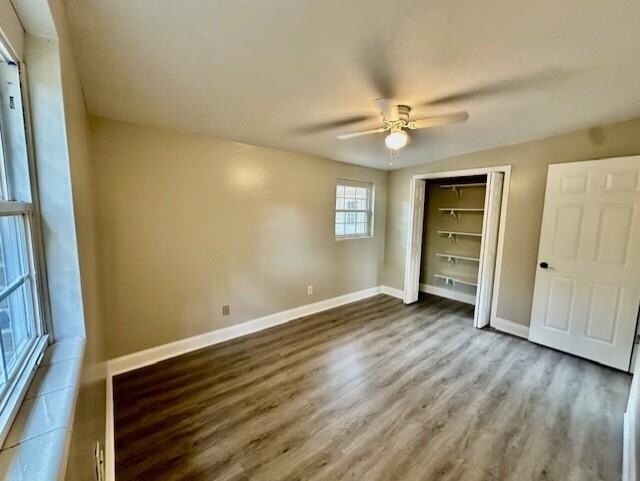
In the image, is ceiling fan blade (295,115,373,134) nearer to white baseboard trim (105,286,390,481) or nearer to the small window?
the small window

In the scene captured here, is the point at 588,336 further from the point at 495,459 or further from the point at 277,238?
the point at 277,238

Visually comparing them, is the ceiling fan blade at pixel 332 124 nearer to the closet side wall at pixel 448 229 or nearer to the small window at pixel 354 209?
the small window at pixel 354 209

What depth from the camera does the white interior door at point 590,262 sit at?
267 centimetres

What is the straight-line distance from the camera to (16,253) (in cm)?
91

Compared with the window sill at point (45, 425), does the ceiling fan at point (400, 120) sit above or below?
above

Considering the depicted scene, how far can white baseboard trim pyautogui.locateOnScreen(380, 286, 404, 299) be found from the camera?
4782 mm

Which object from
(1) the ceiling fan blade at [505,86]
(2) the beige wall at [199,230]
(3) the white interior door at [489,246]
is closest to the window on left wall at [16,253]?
(2) the beige wall at [199,230]

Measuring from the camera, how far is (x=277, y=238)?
139 inches

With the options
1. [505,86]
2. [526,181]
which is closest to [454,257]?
[526,181]

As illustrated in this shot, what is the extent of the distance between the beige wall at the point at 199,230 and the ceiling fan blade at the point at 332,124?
699mm

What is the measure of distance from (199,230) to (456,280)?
12.8 feet

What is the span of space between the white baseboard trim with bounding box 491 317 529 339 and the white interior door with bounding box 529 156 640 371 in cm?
14

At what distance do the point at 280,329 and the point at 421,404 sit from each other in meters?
1.81

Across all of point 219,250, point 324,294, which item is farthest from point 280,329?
point 219,250
